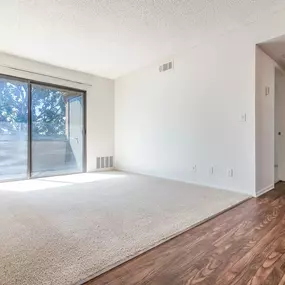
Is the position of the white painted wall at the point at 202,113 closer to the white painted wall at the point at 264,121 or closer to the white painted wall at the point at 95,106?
the white painted wall at the point at 264,121

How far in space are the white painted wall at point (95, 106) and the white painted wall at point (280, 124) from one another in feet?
11.8

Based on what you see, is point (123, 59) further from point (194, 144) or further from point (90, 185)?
point (90, 185)

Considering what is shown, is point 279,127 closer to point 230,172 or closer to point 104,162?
point 230,172

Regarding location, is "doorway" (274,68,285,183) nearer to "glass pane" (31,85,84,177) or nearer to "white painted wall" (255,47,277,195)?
"white painted wall" (255,47,277,195)

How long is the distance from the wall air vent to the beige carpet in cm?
155

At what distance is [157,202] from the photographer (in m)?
2.86

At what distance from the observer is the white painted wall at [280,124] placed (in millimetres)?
4301

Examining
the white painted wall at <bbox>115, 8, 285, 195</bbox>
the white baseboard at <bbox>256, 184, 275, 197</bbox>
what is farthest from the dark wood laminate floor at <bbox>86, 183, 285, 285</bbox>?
the white painted wall at <bbox>115, 8, 285, 195</bbox>

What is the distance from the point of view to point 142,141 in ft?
16.5

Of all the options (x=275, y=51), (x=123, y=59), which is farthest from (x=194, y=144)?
(x=123, y=59)

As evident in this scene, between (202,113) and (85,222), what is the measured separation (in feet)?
8.65

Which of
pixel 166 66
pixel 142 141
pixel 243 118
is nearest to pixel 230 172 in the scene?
pixel 243 118

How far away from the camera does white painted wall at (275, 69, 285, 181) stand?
4.30 m

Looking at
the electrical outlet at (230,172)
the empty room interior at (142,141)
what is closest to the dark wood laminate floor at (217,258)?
the empty room interior at (142,141)
